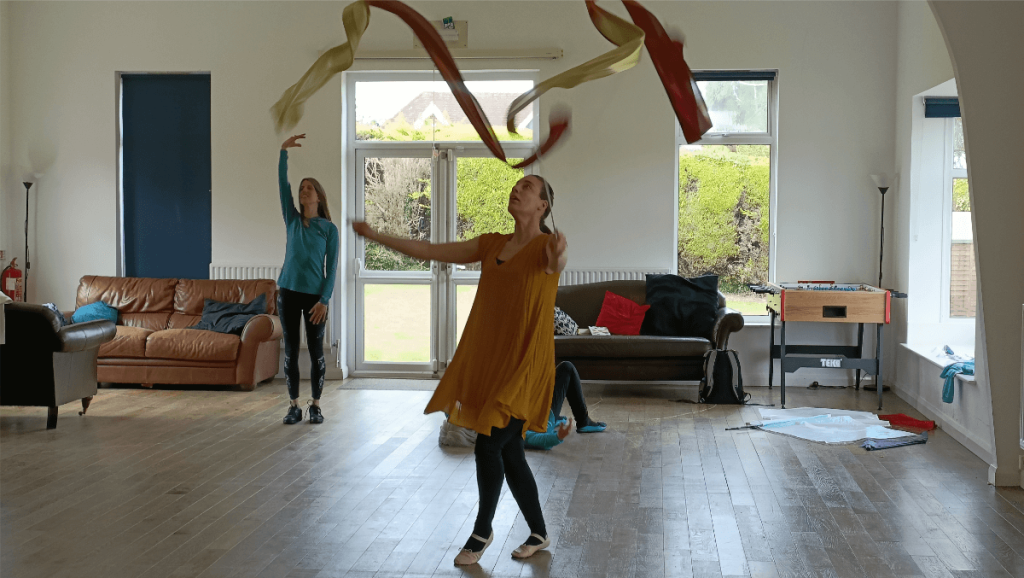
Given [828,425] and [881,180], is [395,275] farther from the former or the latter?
[881,180]

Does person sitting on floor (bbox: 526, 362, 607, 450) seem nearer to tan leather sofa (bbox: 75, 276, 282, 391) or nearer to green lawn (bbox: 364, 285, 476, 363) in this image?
green lawn (bbox: 364, 285, 476, 363)

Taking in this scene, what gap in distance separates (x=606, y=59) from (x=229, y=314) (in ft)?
19.5

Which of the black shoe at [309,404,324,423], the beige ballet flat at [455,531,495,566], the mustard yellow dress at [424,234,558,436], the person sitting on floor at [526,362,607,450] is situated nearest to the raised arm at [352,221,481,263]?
the mustard yellow dress at [424,234,558,436]

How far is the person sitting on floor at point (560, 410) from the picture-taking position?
5289 millimetres

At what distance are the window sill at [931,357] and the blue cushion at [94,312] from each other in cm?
661

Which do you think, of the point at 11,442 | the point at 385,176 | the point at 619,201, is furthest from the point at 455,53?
the point at 11,442

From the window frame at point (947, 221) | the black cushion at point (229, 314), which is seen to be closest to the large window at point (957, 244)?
the window frame at point (947, 221)

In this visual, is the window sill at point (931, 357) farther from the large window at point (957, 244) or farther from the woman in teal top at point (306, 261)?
the woman in teal top at point (306, 261)

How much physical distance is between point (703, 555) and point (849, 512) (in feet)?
3.19

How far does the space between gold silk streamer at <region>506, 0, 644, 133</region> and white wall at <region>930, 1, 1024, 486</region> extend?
234 centimetres

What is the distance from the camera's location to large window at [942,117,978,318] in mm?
7328

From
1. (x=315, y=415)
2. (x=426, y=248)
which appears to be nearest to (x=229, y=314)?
(x=315, y=415)

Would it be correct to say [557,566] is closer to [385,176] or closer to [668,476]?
[668,476]

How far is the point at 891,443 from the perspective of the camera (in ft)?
17.9
